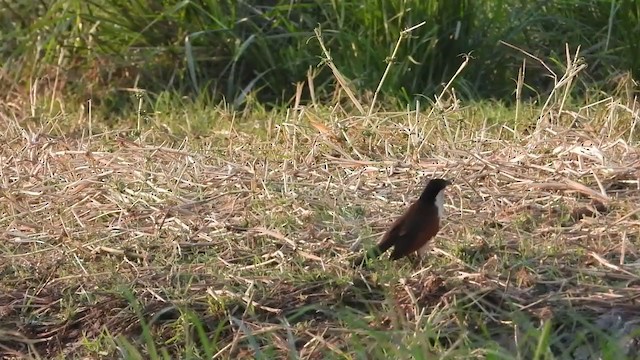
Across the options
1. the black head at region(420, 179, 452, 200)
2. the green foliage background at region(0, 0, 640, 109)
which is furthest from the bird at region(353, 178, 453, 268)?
the green foliage background at region(0, 0, 640, 109)

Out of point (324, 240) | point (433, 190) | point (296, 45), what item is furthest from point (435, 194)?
point (296, 45)

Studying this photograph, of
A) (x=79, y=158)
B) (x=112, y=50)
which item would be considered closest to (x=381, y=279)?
(x=79, y=158)

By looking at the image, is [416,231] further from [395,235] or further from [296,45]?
[296,45]

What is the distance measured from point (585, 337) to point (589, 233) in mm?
761

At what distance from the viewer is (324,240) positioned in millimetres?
4355

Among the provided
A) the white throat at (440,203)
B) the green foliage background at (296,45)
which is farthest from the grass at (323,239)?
the green foliage background at (296,45)

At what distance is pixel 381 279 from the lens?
3.98 m

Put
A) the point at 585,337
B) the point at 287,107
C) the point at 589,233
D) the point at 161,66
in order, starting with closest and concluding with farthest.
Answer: the point at 585,337
the point at 589,233
the point at 287,107
the point at 161,66

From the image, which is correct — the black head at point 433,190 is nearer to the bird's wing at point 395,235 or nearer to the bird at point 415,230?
the bird at point 415,230

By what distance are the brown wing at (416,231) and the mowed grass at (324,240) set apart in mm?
92

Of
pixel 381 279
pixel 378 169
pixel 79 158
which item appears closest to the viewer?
pixel 381 279

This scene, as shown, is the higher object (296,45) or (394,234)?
(394,234)

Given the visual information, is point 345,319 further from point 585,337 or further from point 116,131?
point 116,131

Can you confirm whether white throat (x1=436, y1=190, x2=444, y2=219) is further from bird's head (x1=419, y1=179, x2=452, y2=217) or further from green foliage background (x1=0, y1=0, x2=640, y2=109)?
green foliage background (x1=0, y1=0, x2=640, y2=109)
